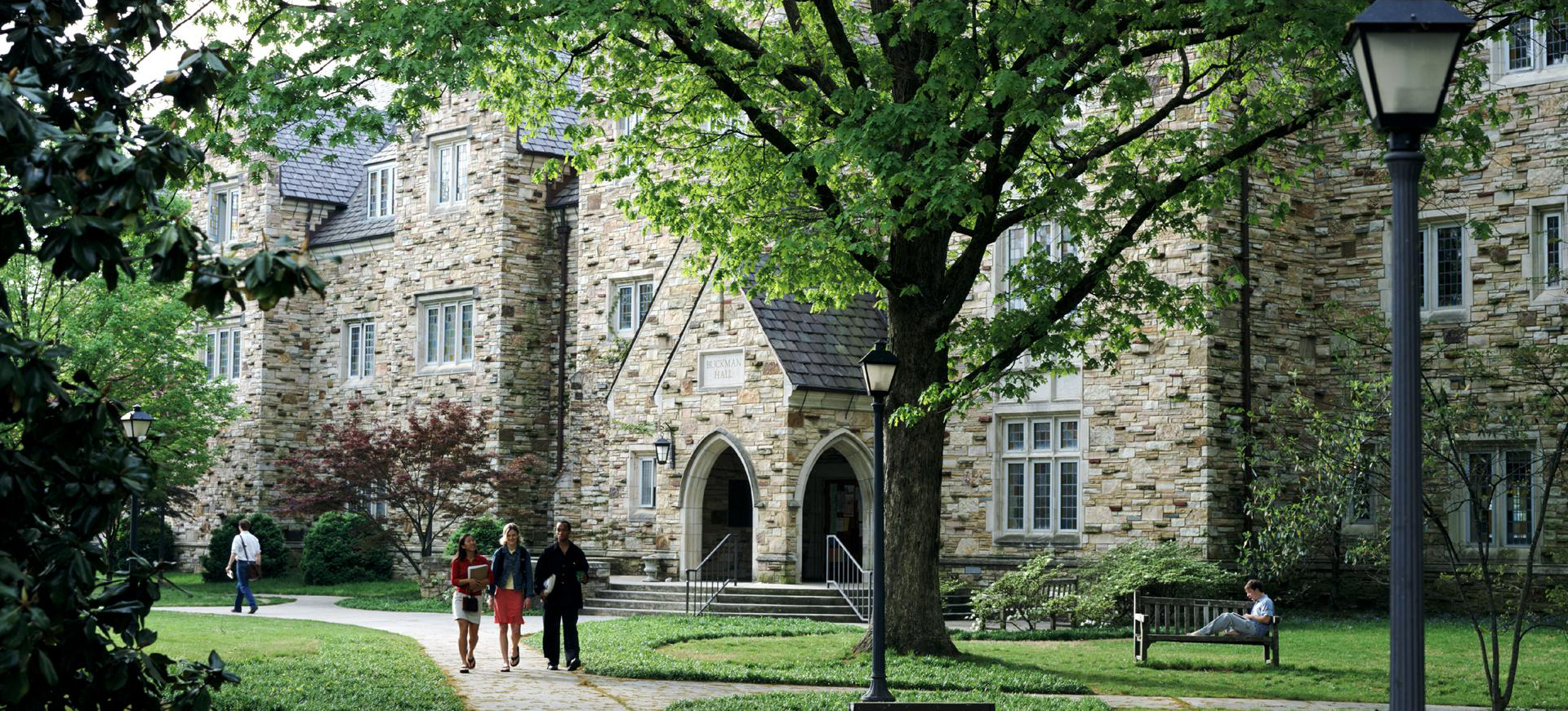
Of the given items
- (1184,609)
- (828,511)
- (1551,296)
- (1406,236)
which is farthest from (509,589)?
(1551,296)

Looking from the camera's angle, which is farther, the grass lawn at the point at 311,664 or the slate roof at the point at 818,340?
the slate roof at the point at 818,340

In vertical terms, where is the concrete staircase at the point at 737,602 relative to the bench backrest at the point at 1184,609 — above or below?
below

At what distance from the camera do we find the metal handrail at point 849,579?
22609 millimetres

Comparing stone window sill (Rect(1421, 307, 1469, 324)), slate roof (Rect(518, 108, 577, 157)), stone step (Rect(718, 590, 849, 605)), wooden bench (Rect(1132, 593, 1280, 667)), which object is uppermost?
slate roof (Rect(518, 108, 577, 157))

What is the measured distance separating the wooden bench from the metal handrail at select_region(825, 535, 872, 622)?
5.14m

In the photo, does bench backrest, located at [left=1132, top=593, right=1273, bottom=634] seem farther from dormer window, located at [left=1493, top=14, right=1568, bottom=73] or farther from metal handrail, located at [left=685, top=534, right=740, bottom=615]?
dormer window, located at [left=1493, top=14, right=1568, bottom=73]

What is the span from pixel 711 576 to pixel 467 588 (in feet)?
37.1

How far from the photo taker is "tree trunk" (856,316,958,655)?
15734mm

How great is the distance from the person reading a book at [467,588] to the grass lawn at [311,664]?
1.27 ft

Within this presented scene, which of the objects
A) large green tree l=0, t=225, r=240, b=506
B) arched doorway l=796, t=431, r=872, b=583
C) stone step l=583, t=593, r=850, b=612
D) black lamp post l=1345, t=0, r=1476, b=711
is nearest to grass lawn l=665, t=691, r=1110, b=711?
black lamp post l=1345, t=0, r=1476, b=711

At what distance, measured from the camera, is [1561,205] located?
21.0 m

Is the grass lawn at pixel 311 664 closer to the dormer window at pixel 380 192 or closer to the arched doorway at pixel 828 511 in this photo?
the arched doorway at pixel 828 511

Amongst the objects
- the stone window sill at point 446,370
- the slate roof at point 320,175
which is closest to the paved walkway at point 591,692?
the stone window sill at point 446,370

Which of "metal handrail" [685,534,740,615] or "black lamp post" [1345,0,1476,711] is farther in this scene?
"metal handrail" [685,534,740,615]
